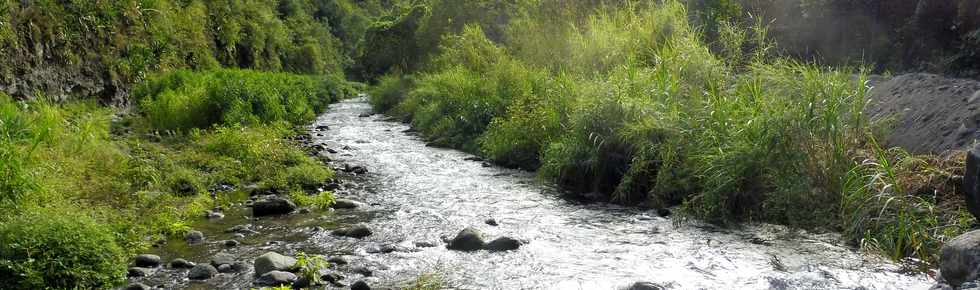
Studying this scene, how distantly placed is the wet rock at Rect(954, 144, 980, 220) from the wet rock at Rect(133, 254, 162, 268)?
789 centimetres

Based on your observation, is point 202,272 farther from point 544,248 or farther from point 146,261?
point 544,248

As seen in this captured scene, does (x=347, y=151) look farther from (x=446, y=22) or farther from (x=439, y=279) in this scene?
(x=446, y=22)

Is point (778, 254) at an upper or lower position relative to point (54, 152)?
lower

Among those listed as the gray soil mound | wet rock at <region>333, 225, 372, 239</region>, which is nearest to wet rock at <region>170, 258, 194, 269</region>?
wet rock at <region>333, 225, 372, 239</region>

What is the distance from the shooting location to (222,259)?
792 centimetres

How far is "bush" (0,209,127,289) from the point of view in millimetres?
6203

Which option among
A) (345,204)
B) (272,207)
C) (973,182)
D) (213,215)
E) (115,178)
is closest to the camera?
(973,182)

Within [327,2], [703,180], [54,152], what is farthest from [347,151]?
[327,2]

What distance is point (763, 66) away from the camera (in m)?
10.1

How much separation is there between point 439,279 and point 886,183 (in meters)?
4.88

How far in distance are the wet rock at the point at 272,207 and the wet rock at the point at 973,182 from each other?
831 centimetres

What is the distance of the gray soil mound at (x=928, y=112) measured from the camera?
8.88 meters

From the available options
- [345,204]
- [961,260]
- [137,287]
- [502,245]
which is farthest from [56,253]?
[961,260]

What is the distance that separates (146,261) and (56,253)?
4.16 ft
